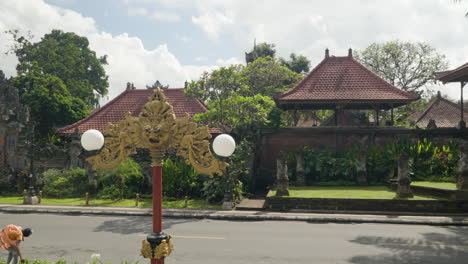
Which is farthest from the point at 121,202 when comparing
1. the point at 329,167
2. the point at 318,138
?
the point at 318,138

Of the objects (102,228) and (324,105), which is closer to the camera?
(102,228)

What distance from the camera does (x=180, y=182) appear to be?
1750cm

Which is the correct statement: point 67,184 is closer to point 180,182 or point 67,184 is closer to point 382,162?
point 180,182

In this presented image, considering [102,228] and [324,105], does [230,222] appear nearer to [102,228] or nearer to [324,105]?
[102,228]

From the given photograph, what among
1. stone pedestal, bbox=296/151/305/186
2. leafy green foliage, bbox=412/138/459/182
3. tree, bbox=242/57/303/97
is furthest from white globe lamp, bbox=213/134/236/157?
tree, bbox=242/57/303/97

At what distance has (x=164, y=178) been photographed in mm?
17641

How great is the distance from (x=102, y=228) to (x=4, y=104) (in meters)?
14.3

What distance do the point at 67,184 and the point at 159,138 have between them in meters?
17.6

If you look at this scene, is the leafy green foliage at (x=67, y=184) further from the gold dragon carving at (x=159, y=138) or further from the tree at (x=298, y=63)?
the tree at (x=298, y=63)

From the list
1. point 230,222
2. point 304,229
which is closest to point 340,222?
point 304,229

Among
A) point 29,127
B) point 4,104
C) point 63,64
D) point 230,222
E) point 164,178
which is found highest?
point 63,64

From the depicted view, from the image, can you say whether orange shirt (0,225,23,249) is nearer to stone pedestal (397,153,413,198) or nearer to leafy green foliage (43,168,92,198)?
stone pedestal (397,153,413,198)

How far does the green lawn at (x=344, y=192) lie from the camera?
14.3 m

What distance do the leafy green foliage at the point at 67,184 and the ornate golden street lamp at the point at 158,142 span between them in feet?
53.4
